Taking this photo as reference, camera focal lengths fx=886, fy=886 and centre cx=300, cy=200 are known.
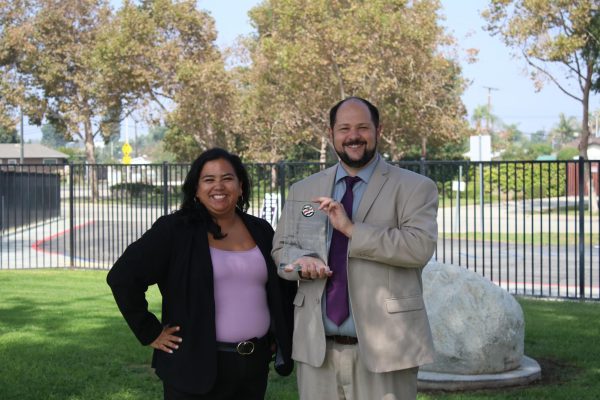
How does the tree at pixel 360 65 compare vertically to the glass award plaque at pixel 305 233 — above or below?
above

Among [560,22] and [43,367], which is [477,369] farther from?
[560,22]

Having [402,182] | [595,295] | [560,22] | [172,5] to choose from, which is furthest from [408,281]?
[172,5]

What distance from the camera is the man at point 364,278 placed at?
3707 millimetres

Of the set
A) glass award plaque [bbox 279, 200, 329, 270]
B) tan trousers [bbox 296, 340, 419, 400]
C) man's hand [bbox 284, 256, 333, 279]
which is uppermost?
glass award plaque [bbox 279, 200, 329, 270]

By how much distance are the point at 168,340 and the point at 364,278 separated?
951 millimetres

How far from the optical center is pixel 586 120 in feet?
115

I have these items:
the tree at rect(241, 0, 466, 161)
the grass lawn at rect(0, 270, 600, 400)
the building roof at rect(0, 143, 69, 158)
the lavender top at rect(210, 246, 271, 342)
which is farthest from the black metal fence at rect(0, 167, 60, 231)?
the building roof at rect(0, 143, 69, 158)

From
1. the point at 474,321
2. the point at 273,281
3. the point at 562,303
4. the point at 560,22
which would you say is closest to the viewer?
the point at 273,281

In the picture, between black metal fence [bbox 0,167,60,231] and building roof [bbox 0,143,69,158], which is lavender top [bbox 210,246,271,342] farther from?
building roof [bbox 0,143,69,158]

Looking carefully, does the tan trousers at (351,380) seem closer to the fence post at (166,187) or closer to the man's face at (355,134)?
the man's face at (355,134)

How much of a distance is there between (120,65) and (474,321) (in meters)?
34.7

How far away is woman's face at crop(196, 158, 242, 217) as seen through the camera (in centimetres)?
414

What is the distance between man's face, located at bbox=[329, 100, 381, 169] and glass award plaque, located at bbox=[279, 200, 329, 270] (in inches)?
11.0

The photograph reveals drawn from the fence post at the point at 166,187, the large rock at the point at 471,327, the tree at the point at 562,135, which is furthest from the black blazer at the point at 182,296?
the tree at the point at 562,135
